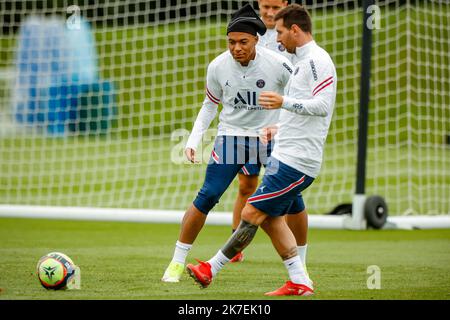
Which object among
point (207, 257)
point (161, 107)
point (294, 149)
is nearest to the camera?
point (294, 149)

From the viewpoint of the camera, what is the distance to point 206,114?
660 centimetres

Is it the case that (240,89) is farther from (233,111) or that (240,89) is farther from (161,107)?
(161,107)

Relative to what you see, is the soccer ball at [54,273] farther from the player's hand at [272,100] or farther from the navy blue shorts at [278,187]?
the player's hand at [272,100]

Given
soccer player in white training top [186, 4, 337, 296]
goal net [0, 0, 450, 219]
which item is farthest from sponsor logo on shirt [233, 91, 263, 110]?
goal net [0, 0, 450, 219]

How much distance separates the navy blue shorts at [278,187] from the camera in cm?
557

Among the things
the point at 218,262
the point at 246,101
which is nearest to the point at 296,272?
the point at 218,262

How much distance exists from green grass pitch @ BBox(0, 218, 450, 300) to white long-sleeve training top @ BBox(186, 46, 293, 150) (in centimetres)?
106

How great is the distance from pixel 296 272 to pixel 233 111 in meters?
1.42

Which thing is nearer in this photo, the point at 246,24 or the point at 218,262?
the point at 218,262

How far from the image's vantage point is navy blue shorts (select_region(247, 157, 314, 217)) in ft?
18.3

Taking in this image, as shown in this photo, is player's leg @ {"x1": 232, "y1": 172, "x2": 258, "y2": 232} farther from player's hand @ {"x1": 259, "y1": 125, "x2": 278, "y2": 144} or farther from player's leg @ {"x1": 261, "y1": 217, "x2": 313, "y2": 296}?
player's leg @ {"x1": 261, "y1": 217, "x2": 313, "y2": 296}

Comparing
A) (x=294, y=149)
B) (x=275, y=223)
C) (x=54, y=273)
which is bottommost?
(x=54, y=273)

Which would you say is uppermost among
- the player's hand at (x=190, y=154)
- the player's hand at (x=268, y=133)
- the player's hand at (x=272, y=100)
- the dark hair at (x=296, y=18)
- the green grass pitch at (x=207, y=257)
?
the dark hair at (x=296, y=18)

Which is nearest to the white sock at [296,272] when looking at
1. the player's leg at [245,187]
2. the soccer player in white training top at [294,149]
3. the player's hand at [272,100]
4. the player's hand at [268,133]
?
the soccer player in white training top at [294,149]
